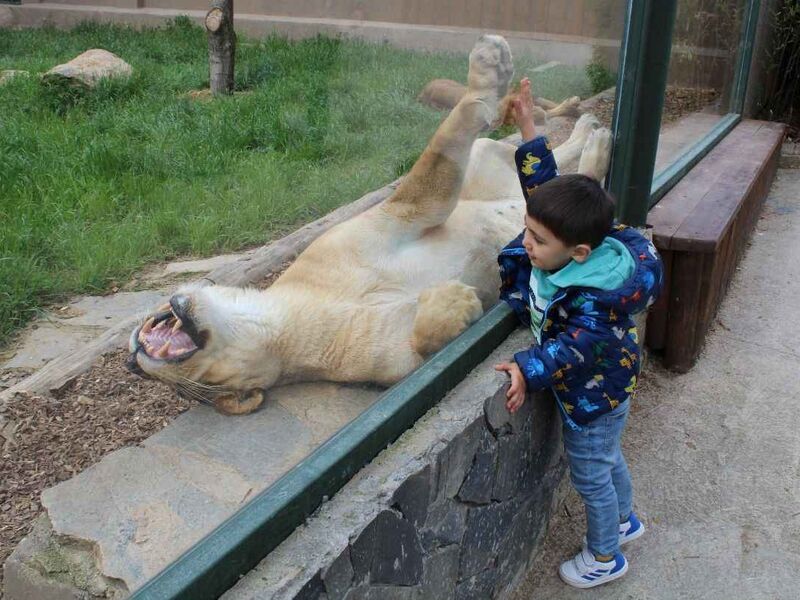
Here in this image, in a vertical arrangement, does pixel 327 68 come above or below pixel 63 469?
above

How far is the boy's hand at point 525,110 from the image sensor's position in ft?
8.47

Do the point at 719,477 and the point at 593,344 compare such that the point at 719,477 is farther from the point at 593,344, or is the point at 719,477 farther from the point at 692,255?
the point at 593,344

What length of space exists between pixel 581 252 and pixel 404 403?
0.66 m

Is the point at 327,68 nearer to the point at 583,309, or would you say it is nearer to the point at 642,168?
the point at 583,309

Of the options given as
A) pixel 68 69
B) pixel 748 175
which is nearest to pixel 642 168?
pixel 748 175

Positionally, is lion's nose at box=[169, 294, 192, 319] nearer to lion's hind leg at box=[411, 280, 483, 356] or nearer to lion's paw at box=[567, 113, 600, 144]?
lion's hind leg at box=[411, 280, 483, 356]

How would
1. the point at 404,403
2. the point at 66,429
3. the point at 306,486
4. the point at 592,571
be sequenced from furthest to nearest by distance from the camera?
the point at 592,571, the point at 404,403, the point at 306,486, the point at 66,429

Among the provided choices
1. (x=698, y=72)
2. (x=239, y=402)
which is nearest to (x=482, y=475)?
(x=239, y=402)

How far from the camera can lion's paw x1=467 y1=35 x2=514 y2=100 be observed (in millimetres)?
2303

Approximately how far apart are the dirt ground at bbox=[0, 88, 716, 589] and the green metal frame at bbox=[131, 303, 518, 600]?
0.22 m

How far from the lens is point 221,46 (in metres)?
1.67

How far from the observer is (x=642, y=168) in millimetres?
3670

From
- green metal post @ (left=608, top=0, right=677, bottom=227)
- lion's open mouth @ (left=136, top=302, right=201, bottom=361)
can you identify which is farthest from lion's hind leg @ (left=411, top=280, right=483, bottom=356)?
green metal post @ (left=608, top=0, right=677, bottom=227)

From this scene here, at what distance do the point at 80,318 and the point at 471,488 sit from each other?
124cm
